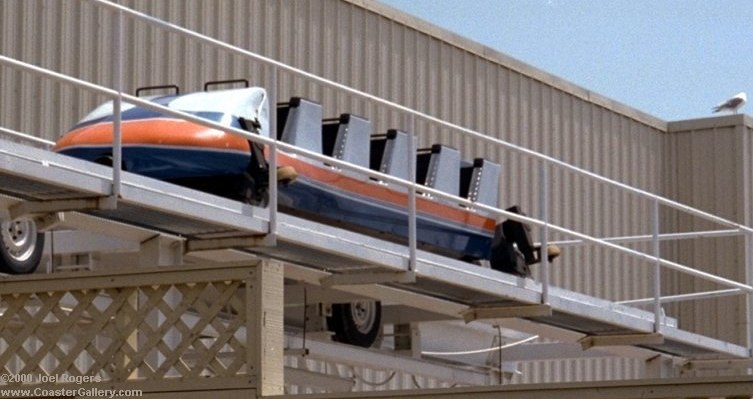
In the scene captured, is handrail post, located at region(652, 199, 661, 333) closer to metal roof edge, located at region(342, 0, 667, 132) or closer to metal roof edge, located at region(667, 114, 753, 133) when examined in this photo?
metal roof edge, located at region(342, 0, 667, 132)

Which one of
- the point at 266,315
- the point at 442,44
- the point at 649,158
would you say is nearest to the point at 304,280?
the point at 266,315

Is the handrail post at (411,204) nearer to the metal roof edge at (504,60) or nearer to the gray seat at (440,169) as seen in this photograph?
the gray seat at (440,169)

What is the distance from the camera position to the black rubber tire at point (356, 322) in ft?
53.1

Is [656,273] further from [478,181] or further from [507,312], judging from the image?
[507,312]

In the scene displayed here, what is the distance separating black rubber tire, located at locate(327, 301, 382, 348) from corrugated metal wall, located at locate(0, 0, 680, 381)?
11.1 ft

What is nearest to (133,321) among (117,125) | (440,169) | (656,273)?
(117,125)

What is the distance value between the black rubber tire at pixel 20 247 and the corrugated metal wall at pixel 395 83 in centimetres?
398

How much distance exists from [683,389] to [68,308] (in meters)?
6.55

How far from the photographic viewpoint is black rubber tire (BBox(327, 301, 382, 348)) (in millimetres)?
16188

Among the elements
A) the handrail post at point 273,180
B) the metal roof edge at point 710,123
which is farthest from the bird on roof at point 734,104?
the handrail post at point 273,180

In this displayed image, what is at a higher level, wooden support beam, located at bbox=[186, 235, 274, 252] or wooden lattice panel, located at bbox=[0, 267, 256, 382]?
wooden support beam, located at bbox=[186, 235, 274, 252]

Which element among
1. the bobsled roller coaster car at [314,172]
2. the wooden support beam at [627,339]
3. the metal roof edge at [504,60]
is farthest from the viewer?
the metal roof edge at [504,60]

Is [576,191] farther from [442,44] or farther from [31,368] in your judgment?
[31,368]

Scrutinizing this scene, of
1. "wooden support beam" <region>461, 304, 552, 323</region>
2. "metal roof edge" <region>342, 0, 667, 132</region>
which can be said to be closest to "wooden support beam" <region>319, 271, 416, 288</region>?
"wooden support beam" <region>461, 304, 552, 323</region>
